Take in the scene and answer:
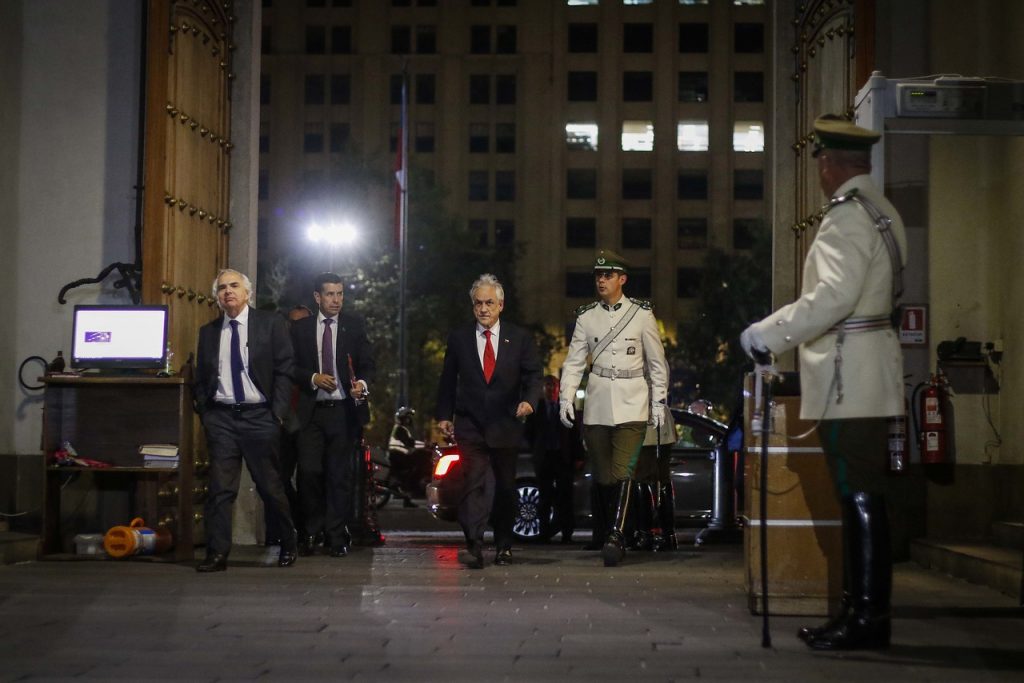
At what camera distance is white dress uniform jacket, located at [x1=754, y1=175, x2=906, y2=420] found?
6.96 metres

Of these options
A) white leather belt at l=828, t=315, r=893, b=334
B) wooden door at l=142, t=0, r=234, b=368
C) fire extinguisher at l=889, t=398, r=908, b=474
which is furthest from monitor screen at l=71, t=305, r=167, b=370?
white leather belt at l=828, t=315, r=893, b=334

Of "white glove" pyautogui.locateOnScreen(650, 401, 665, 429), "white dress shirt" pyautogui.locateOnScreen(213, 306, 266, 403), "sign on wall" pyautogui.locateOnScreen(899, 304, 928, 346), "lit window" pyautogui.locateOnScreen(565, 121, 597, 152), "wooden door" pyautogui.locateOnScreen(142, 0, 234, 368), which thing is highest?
"lit window" pyautogui.locateOnScreen(565, 121, 597, 152)

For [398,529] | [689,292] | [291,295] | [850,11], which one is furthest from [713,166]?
[850,11]

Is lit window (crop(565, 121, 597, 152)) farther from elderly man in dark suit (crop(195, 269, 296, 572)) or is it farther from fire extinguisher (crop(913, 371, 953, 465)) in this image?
elderly man in dark suit (crop(195, 269, 296, 572))

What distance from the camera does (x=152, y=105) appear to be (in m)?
11.9

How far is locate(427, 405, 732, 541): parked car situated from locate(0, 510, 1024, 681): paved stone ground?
14.3ft

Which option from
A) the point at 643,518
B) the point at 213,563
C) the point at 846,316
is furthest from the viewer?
the point at 643,518

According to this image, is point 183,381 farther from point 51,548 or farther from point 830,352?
point 830,352

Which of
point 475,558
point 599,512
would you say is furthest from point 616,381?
point 599,512

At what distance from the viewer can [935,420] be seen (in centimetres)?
1180

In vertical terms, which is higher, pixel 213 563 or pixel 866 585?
pixel 866 585

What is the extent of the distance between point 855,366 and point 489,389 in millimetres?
4773

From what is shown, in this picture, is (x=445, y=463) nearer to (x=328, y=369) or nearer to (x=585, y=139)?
(x=328, y=369)

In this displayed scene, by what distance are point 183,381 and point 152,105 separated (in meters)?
2.16
